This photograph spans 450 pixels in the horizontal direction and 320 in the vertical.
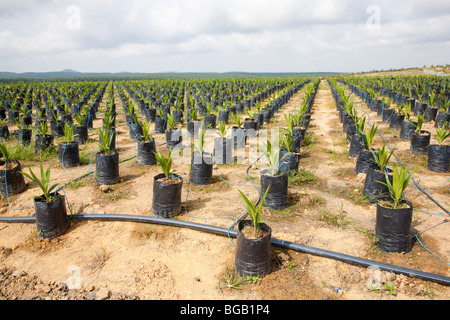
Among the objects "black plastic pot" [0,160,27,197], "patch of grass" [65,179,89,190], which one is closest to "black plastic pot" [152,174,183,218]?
"patch of grass" [65,179,89,190]

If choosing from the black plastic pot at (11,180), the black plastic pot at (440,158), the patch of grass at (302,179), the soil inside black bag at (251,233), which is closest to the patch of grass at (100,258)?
the soil inside black bag at (251,233)

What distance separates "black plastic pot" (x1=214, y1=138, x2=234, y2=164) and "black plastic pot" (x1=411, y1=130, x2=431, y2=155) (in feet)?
11.8

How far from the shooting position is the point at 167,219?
3191 millimetres

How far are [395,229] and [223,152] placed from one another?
3277 mm

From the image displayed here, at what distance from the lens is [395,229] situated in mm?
2646

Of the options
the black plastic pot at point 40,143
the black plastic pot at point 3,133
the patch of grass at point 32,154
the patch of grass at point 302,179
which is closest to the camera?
the patch of grass at point 302,179

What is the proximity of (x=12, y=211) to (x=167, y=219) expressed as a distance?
2.16 m

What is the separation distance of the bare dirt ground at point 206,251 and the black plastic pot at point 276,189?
0.38ft

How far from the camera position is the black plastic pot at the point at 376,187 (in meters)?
3.50

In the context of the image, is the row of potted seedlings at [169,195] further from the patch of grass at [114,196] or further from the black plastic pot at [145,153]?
the black plastic pot at [145,153]

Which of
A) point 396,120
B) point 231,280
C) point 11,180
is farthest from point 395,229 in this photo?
point 396,120

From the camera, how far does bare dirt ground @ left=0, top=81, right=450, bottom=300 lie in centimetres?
227

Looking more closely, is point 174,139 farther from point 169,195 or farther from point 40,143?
point 169,195
